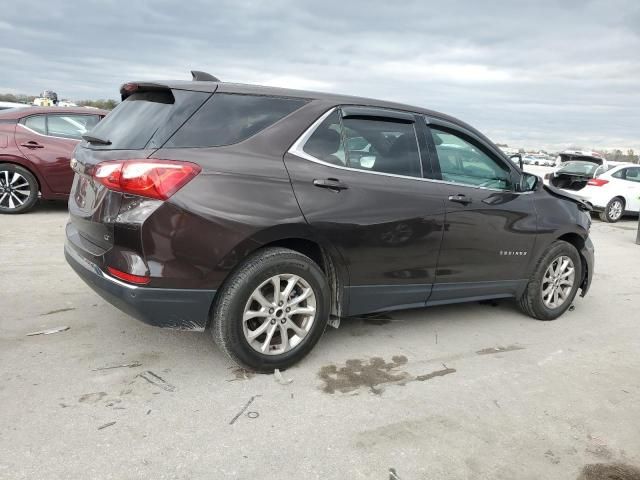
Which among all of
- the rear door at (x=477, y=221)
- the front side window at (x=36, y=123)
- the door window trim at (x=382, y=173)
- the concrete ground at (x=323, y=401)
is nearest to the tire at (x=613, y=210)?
the concrete ground at (x=323, y=401)

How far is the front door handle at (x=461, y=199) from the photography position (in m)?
4.06

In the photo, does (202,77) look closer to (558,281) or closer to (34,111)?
(558,281)

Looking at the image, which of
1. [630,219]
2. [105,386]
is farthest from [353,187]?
[630,219]

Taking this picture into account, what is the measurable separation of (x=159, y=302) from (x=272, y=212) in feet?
2.69

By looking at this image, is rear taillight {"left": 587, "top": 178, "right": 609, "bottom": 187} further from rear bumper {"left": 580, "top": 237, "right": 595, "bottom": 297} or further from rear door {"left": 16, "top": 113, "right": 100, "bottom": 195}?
rear door {"left": 16, "top": 113, "right": 100, "bottom": 195}

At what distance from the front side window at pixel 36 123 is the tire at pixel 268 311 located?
6.33 m

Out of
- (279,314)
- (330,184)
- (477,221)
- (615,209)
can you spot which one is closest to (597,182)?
(615,209)

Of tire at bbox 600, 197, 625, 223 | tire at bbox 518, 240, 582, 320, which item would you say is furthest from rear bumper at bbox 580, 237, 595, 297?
tire at bbox 600, 197, 625, 223

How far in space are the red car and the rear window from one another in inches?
200

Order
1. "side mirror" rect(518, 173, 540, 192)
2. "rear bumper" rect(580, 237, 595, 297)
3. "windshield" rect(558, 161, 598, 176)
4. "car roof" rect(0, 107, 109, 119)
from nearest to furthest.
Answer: "side mirror" rect(518, 173, 540, 192)
"rear bumper" rect(580, 237, 595, 297)
"car roof" rect(0, 107, 109, 119)
"windshield" rect(558, 161, 598, 176)

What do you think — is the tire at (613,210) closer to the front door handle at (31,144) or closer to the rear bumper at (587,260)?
the rear bumper at (587,260)

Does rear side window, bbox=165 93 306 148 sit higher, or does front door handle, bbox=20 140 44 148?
rear side window, bbox=165 93 306 148

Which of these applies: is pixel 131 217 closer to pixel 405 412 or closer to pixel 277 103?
pixel 277 103

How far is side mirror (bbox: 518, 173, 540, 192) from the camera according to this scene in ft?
15.4
